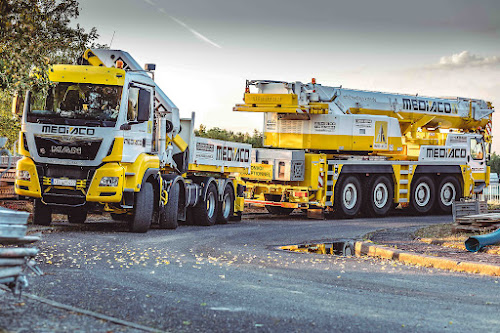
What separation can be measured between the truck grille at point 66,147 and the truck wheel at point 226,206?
6.03 meters

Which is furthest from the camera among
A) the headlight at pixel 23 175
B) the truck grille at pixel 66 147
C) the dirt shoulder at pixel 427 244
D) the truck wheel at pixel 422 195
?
the truck wheel at pixel 422 195

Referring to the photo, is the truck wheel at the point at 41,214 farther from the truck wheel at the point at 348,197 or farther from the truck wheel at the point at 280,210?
the truck wheel at the point at 280,210

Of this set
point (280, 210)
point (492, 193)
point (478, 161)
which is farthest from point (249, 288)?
point (492, 193)

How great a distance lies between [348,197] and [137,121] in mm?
10366

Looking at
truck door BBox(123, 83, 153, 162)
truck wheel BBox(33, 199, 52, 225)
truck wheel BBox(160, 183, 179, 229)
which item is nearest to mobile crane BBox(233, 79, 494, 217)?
truck wheel BBox(160, 183, 179, 229)

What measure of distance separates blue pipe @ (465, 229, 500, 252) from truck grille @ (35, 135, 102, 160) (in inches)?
287

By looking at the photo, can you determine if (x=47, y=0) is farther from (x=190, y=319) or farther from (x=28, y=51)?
(x=190, y=319)

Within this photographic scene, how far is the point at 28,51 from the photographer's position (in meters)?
15.6

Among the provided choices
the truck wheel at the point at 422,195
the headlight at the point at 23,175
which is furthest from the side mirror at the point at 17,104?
the truck wheel at the point at 422,195

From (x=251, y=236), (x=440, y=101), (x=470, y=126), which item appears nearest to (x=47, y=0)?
(x=251, y=236)

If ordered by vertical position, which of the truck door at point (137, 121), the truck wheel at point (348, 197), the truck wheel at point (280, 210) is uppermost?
the truck door at point (137, 121)

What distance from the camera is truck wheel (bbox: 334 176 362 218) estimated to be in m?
25.7

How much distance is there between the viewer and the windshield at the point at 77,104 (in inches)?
670

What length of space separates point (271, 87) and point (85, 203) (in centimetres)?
995
